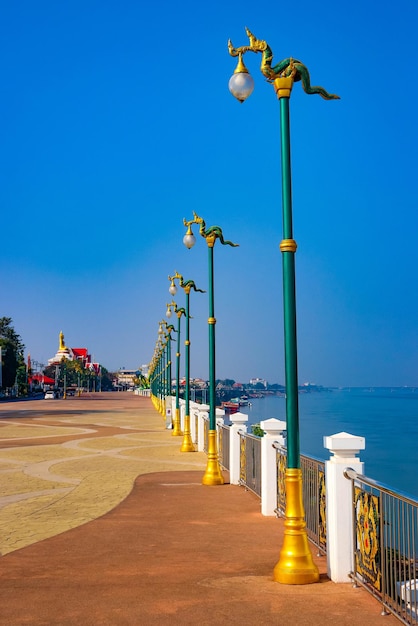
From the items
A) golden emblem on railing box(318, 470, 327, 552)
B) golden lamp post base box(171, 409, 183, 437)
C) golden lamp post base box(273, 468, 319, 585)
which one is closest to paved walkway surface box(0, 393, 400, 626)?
golden lamp post base box(273, 468, 319, 585)

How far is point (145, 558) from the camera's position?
27.6 ft

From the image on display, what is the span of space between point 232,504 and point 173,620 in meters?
6.69

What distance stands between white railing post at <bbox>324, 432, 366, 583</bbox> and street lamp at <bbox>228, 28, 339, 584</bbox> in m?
0.27

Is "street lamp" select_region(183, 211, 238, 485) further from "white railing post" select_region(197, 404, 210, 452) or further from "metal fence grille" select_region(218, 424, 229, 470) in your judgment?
"white railing post" select_region(197, 404, 210, 452)

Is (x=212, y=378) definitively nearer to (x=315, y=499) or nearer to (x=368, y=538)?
(x=315, y=499)

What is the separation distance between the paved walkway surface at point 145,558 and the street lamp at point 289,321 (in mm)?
270

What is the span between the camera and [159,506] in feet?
40.8

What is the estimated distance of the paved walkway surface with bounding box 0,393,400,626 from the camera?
6.18 meters

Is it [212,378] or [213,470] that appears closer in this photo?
[213,470]

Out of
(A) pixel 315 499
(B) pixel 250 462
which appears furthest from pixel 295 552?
(B) pixel 250 462

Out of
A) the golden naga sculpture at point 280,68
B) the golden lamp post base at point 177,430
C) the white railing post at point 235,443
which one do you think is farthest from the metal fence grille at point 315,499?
the golden lamp post base at point 177,430

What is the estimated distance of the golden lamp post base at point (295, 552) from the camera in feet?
23.3

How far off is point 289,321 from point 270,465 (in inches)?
177

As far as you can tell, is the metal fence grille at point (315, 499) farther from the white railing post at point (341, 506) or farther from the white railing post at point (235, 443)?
the white railing post at point (235, 443)
